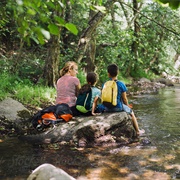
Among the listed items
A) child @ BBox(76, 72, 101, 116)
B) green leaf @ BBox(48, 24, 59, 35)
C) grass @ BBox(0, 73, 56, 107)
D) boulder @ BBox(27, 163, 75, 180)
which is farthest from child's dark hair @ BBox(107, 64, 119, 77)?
green leaf @ BBox(48, 24, 59, 35)

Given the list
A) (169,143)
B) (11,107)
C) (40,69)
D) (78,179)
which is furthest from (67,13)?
(78,179)

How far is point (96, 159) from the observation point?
4156 mm

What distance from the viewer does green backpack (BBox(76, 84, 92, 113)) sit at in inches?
222

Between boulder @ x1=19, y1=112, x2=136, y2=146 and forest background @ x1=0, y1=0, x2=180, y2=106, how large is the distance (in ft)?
5.62

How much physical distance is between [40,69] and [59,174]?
7533mm

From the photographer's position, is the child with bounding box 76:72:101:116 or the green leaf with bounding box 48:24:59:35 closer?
the green leaf with bounding box 48:24:59:35

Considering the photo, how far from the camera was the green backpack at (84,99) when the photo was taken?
5.63 m

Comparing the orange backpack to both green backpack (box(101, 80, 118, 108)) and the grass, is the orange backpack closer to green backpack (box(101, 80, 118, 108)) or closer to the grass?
green backpack (box(101, 80, 118, 108))

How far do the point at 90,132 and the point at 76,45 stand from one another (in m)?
7.29

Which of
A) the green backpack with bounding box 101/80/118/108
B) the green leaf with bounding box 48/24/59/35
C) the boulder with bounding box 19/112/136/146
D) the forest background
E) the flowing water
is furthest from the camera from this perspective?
the green backpack with bounding box 101/80/118/108

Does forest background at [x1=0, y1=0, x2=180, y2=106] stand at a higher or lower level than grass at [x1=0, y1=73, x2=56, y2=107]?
higher

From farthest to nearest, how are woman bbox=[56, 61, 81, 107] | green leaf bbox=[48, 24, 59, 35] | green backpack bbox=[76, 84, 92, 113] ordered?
woman bbox=[56, 61, 81, 107] < green backpack bbox=[76, 84, 92, 113] < green leaf bbox=[48, 24, 59, 35]

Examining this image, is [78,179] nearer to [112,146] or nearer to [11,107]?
[112,146]

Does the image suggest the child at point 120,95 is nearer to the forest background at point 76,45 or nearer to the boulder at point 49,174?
the forest background at point 76,45
